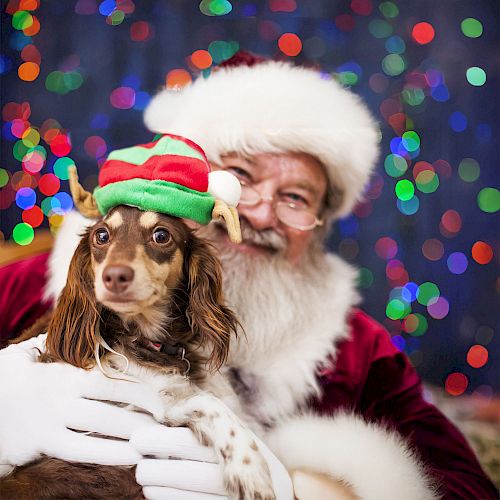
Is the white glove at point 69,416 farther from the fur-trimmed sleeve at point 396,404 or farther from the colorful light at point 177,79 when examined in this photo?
the colorful light at point 177,79

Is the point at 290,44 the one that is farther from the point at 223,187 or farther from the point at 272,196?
the point at 223,187

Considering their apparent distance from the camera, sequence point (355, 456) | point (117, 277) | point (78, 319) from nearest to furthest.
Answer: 1. point (117, 277)
2. point (78, 319)
3. point (355, 456)

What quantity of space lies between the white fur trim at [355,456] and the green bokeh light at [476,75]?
33.8 inches

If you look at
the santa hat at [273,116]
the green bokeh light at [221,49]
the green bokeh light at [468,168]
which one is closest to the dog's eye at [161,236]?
the santa hat at [273,116]

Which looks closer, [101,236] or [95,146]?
[101,236]

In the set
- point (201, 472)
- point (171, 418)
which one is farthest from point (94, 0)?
point (201, 472)

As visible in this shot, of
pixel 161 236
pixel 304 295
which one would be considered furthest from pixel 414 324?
pixel 161 236

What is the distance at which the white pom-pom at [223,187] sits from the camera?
106cm

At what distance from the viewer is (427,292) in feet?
4.55

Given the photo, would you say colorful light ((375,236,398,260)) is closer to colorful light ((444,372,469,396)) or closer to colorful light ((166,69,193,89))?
colorful light ((444,372,469,396))

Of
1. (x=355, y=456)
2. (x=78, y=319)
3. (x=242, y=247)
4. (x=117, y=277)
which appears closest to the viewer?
(x=117, y=277)

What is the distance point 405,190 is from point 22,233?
3.02 feet

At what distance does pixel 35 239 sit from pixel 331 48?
84 cm

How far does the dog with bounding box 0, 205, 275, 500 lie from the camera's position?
97 cm
